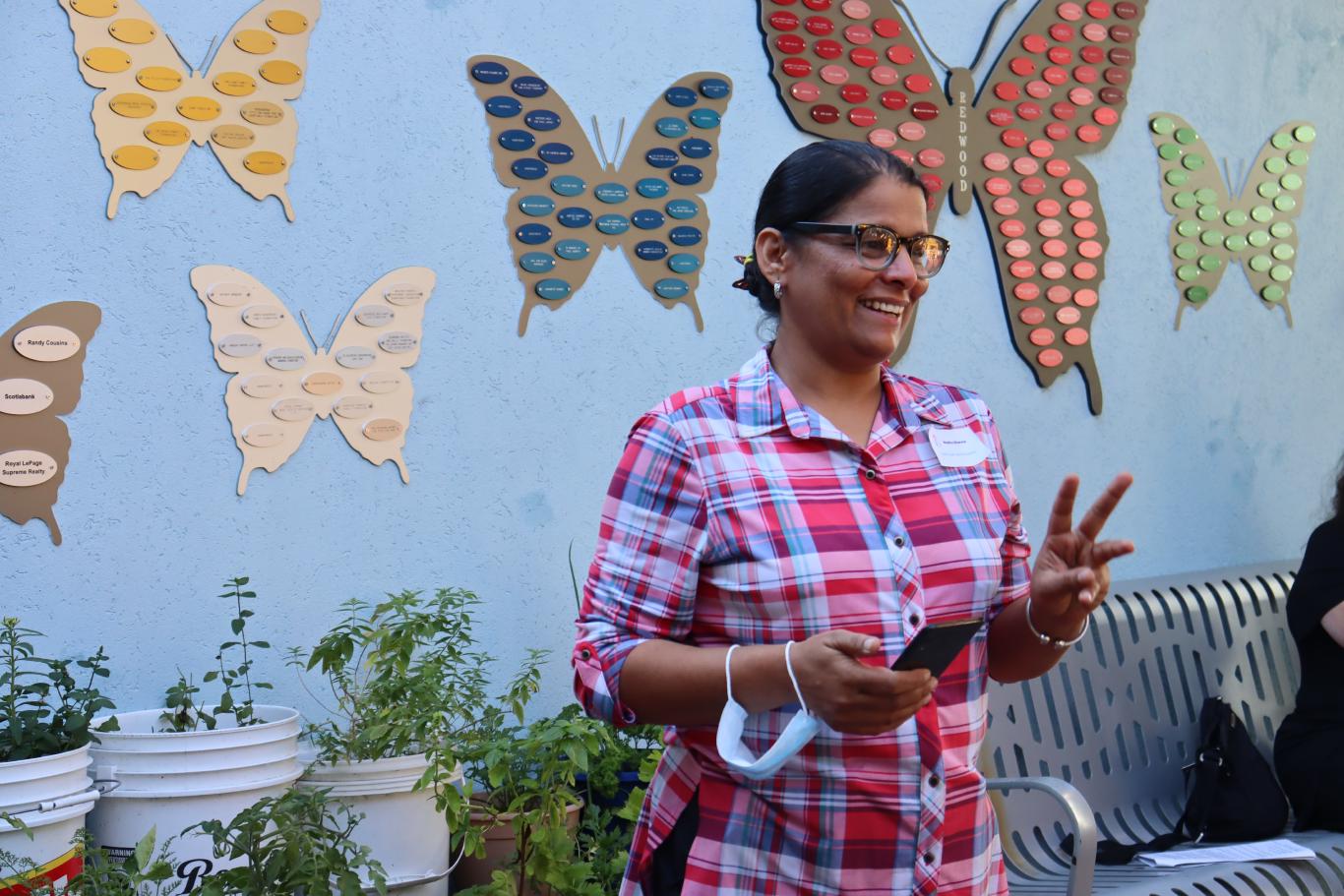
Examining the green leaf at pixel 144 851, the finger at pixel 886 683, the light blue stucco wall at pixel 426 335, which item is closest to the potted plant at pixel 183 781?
the green leaf at pixel 144 851

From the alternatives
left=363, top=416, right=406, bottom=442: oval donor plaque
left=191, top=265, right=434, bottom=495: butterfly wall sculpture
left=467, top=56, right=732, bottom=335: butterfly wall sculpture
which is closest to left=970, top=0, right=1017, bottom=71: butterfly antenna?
left=467, top=56, right=732, bottom=335: butterfly wall sculpture

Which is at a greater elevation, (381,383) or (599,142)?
(599,142)

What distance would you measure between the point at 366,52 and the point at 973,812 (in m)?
2.67

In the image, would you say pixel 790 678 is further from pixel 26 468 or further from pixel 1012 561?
pixel 26 468

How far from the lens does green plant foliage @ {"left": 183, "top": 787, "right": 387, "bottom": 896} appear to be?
8.68 ft

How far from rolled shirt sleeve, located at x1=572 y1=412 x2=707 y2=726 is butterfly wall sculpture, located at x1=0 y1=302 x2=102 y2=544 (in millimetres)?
2031

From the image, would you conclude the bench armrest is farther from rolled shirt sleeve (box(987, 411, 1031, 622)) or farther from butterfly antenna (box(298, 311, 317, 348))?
butterfly antenna (box(298, 311, 317, 348))

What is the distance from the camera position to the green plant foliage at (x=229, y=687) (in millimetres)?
3150

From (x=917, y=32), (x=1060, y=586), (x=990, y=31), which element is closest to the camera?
(x=1060, y=586)

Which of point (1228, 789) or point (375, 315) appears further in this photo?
point (1228, 789)

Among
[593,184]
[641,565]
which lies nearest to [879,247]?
[641,565]

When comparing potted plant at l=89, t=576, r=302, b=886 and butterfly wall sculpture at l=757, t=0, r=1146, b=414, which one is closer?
potted plant at l=89, t=576, r=302, b=886

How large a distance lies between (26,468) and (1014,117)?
3.18 m

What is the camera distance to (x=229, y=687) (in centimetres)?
330
